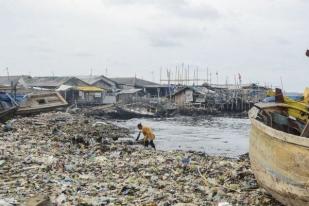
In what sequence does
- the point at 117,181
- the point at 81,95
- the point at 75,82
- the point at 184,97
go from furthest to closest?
the point at 184,97 → the point at 75,82 → the point at 81,95 → the point at 117,181

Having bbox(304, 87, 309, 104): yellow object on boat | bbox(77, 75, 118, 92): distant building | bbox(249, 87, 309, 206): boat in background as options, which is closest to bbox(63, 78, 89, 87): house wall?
bbox(77, 75, 118, 92): distant building

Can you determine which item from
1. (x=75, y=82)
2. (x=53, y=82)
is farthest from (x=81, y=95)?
(x=53, y=82)

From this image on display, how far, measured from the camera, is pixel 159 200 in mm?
6238

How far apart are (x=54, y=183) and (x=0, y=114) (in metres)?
11.3

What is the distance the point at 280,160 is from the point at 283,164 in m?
0.09

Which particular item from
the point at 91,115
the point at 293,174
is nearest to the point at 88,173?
the point at 293,174

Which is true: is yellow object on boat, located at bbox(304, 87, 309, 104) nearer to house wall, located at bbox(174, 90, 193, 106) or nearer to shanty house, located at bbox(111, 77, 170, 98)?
house wall, located at bbox(174, 90, 193, 106)

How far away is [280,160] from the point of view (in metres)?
5.36

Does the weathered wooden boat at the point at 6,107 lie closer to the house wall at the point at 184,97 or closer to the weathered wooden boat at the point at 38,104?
the weathered wooden boat at the point at 38,104

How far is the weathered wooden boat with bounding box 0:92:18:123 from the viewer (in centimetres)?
1748

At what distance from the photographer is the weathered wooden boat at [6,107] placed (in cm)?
1748

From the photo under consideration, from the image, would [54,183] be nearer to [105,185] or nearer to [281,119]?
[105,185]

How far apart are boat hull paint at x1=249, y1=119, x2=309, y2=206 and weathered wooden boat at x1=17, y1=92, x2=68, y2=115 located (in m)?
16.0

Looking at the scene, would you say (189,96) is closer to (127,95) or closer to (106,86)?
(127,95)
